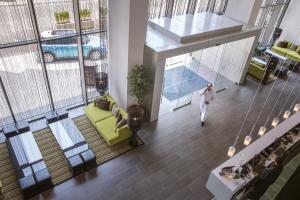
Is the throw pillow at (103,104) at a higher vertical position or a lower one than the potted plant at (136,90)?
lower

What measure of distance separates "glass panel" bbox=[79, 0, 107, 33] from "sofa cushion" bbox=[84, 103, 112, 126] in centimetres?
260

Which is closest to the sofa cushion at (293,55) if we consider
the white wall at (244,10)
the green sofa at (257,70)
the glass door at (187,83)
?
the green sofa at (257,70)

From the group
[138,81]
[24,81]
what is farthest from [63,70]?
Answer: [138,81]

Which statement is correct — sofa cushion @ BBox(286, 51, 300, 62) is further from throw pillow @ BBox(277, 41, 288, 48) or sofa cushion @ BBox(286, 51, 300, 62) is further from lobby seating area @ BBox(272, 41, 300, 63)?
throw pillow @ BBox(277, 41, 288, 48)

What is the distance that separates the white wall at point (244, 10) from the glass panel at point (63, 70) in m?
6.72

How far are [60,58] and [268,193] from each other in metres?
7.20

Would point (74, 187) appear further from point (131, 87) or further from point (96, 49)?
point (96, 49)

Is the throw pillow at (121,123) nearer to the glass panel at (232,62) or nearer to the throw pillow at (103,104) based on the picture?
the throw pillow at (103,104)

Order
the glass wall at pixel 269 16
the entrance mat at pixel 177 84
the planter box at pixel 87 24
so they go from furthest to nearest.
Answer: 1. the glass wall at pixel 269 16
2. the entrance mat at pixel 177 84
3. the planter box at pixel 87 24

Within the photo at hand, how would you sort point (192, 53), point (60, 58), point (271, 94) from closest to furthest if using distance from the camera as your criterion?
point (60, 58) < point (192, 53) < point (271, 94)

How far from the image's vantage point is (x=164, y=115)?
9.63 metres

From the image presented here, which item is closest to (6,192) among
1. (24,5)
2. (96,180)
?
(96,180)

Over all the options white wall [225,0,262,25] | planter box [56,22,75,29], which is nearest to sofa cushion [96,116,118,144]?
planter box [56,22,75,29]

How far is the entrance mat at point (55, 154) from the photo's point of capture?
22.3ft
